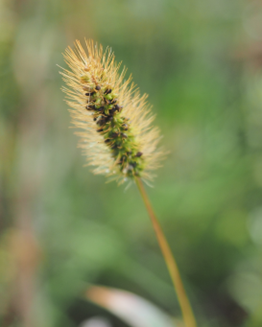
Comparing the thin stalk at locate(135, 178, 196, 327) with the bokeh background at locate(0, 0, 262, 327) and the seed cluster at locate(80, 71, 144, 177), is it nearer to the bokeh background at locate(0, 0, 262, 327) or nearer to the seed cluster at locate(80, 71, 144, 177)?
the seed cluster at locate(80, 71, 144, 177)

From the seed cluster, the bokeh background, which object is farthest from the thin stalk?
the bokeh background

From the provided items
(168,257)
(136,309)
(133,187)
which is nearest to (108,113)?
(168,257)

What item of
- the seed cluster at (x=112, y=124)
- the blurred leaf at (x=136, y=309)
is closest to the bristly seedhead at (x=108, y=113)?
the seed cluster at (x=112, y=124)

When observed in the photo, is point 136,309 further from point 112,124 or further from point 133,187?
point 133,187

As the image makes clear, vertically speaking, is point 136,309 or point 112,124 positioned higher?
point 112,124

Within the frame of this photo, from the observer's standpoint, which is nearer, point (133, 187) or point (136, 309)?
point (136, 309)

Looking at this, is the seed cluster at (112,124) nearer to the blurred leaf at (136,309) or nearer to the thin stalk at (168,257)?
the thin stalk at (168,257)
